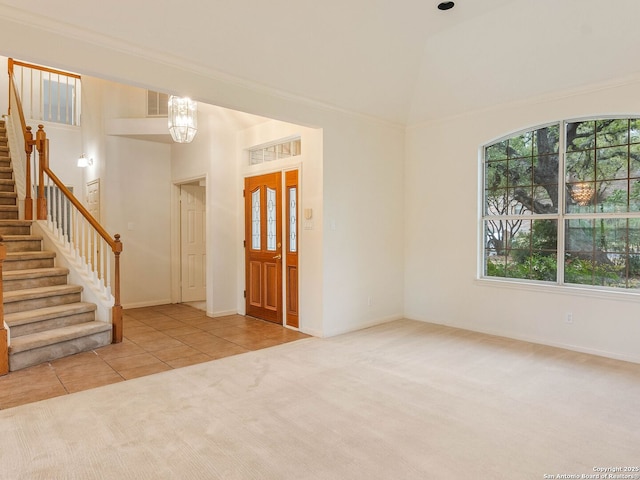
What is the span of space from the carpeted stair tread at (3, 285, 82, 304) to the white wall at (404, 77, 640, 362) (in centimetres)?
433

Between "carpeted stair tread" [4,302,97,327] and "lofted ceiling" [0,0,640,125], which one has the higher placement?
"lofted ceiling" [0,0,640,125]

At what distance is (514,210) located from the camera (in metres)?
4.93

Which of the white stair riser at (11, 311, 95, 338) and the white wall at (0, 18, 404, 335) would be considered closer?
the white wall at (0, 18, 404, 335)

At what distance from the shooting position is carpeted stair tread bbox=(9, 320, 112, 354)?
148 inches

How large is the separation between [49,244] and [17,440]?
128 inches

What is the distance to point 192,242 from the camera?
23.7ft

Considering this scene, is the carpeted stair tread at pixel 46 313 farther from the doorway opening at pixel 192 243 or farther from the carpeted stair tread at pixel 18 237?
the doorway opening at pixel 192 243

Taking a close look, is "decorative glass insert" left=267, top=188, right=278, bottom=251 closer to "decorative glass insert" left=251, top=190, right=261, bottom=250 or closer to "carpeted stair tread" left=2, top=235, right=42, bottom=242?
"decorative glass insert" left=251, top=190, right=261, bottom=250

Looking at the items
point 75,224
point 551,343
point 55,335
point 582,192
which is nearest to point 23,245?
point 75,224

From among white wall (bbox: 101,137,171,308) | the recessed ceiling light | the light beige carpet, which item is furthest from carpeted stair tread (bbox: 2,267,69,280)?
the recessed ceiling light

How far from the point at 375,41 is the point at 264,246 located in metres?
3.00

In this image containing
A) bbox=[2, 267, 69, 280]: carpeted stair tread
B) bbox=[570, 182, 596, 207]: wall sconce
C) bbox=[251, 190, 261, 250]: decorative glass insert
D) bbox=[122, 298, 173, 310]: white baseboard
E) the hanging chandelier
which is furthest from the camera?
bbox=[122, 298, 173, 310]: white baseboard

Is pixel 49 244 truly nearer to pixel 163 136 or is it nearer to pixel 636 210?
pixel 163 136

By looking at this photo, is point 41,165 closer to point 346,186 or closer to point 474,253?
point 346,186
